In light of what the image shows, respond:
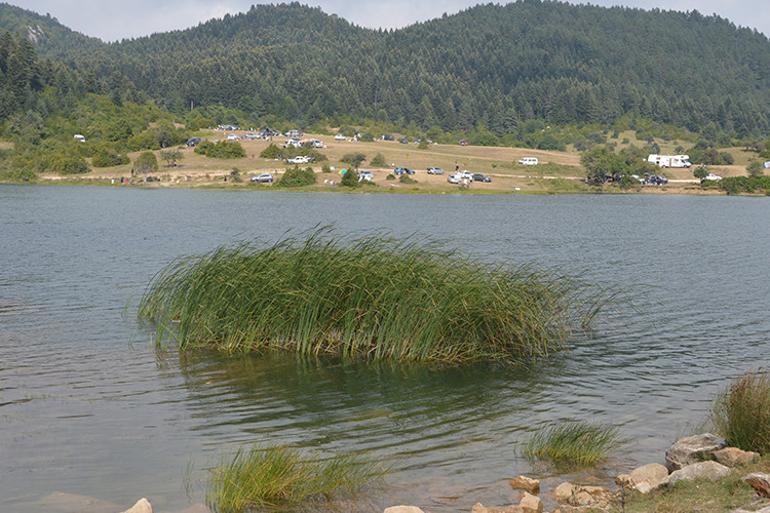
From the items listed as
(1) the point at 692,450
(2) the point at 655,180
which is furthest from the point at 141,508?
(2) the point at 655,180

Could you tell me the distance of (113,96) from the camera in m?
184

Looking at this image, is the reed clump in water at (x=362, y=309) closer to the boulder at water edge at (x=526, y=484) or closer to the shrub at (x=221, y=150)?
the boulder at water edge at (x=526, y=484)

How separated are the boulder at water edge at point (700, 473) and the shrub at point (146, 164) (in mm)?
126227

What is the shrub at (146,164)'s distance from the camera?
13125 cm

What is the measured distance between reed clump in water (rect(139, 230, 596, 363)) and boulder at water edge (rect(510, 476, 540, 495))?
24.5ft

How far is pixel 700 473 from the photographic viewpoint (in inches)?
472

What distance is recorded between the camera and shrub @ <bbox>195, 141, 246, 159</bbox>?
137 m

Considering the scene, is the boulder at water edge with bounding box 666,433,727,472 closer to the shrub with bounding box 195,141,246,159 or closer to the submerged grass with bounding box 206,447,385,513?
the submerged grass with bounding box 206,447,385,513

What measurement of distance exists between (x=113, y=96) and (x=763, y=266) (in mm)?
163548

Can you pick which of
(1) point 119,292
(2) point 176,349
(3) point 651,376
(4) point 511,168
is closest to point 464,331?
(3) point 651,376

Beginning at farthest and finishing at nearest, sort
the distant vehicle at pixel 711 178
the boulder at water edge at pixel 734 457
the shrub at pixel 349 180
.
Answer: the distant vehicle at pixel 711 178, the shrub at pixel 349 180, the boulder at water edge at pixel 734 457

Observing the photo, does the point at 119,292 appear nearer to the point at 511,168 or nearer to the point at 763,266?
the point at 763,266

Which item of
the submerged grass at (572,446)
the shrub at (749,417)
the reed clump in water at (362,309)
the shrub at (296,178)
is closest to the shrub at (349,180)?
the shrub at (296,178)

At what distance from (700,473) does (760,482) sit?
118 centimetres
